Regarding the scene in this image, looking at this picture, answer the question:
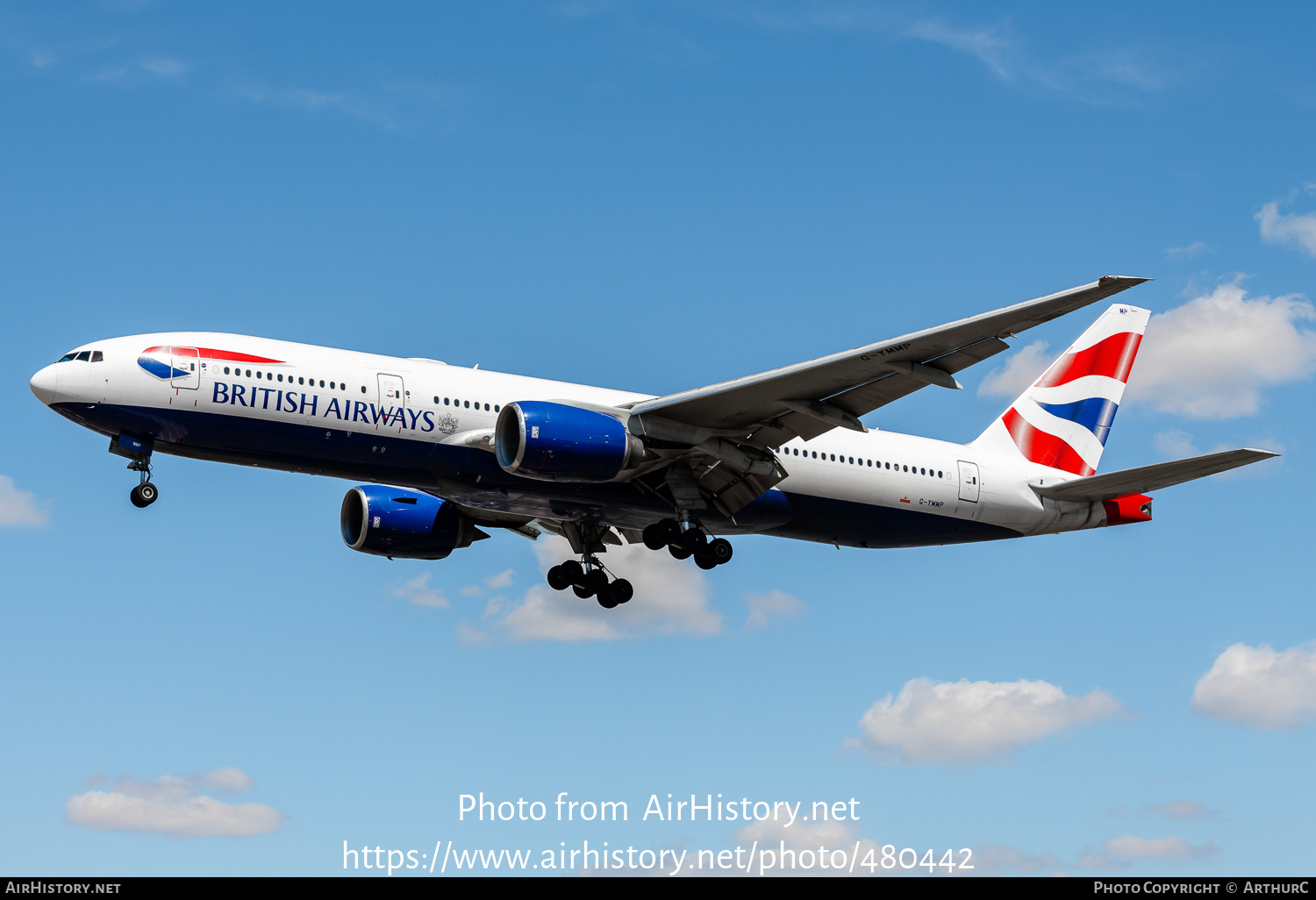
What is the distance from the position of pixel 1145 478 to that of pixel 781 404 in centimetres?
923

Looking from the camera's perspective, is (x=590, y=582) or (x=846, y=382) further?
(x=590, y=582)

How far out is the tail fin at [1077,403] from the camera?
36.6 m

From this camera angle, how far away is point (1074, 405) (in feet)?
125

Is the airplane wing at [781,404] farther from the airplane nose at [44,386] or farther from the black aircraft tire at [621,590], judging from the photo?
the airplane nose at [44,386]

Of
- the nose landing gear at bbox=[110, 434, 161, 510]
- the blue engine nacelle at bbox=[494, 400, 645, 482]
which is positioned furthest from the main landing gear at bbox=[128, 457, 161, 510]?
the blue engine nacelle at bbox=[494, 400, 645, 482]

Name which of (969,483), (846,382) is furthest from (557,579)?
(846,382)

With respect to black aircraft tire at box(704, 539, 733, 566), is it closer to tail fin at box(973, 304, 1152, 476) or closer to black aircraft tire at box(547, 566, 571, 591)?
black aircraft tire at box(547, 566, 571, 591)

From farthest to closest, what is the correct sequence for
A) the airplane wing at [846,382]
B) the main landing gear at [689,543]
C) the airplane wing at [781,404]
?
the main landing gear at [689,543]
the airplane wing at [781,404]
the airplane wing at [846,382]

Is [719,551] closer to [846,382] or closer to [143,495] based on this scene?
[846,382]

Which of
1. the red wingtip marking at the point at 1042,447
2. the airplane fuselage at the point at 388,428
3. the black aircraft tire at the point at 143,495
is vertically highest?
the red wingtip marking at the point at 1042,447

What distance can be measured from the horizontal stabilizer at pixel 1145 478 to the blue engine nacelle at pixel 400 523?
14.7 metres

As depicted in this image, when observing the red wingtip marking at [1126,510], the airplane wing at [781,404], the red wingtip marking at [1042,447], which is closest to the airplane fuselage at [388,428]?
the airplane wing at [781,404]

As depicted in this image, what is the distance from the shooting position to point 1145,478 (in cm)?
3195

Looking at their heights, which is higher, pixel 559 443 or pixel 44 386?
pixel 44 386
